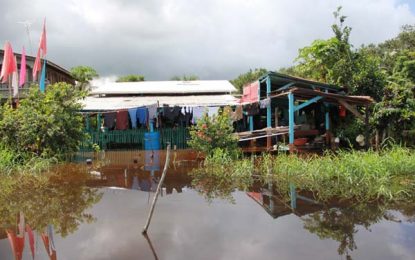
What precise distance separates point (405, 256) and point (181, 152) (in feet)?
34.6

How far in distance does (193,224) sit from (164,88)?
1388 cm

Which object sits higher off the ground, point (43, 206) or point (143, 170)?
point (143, 170)

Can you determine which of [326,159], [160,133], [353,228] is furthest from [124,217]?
[160,133]

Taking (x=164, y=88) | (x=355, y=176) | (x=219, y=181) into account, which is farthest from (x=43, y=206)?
(x=164, y=88)

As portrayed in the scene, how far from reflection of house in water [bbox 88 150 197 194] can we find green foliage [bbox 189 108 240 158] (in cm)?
91

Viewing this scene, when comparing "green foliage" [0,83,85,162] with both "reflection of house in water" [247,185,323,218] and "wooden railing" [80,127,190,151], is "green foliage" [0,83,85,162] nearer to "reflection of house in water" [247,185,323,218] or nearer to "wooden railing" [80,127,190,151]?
"wooden railing" [80,127,190,151]

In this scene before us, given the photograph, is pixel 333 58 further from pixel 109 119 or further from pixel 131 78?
pixel 131 78

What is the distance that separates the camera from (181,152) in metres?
15.0

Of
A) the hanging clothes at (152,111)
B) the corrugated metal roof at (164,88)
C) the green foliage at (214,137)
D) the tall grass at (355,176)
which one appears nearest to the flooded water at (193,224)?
the tall grass at (355,176)

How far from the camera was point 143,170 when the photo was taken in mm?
12641

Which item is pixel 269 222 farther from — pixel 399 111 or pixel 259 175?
pixel 399 111

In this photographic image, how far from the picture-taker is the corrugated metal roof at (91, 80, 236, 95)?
19.5 meters

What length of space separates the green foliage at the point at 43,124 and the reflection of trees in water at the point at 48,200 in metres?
1.77

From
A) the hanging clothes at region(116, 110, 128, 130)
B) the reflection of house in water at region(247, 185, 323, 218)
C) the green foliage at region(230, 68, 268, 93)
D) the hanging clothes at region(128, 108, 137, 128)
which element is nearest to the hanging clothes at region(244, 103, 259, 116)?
the hanging clothes at region(128, 108, 137, 128)
